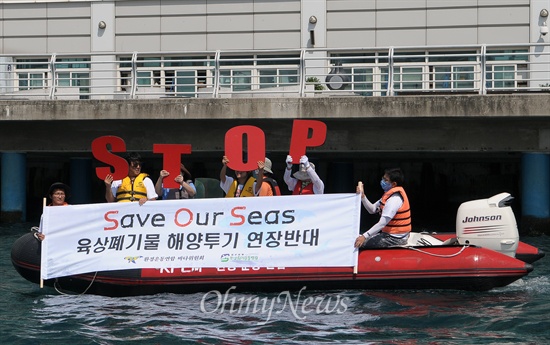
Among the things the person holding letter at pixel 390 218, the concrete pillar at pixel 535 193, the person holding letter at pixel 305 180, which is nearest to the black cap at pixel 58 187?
the person holding letter at pixel 305 180

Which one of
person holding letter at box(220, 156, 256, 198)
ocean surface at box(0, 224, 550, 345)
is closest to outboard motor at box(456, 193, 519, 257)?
ocean surface at box(0, 224, 550, 345)

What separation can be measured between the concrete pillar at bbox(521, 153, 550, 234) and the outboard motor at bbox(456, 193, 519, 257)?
8.52 m

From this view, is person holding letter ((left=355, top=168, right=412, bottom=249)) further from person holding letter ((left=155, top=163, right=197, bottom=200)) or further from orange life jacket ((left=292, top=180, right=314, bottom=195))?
person holding letter ((left=155, top=163, right=197, bottom=200))

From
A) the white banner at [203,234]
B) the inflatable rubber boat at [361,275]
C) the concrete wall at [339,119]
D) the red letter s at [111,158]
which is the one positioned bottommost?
the inflatable rubber boat at [361,275]

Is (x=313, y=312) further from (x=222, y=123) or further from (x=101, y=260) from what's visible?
(x=222, y=123)

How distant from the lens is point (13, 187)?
80.3 ft

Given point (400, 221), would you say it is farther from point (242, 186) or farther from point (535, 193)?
point (535, 193)

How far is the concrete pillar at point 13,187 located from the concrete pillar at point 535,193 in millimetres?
12821

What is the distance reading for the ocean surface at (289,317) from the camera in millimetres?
10328

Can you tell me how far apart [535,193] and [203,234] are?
1147cm

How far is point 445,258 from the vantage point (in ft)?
41.2

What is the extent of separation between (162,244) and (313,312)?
2319 mm

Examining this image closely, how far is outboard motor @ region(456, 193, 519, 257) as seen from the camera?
12961mm

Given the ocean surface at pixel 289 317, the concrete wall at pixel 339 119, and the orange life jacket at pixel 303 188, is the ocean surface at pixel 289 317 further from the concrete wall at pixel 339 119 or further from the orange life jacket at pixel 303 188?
the concrete wall at pixel 339 119
